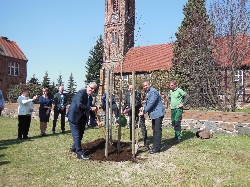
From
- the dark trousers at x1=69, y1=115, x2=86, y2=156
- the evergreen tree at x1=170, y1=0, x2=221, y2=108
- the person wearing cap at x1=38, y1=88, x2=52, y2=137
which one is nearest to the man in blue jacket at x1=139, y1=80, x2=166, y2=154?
the dark trousers at x1=69, y1=115, x2=86, y2=156

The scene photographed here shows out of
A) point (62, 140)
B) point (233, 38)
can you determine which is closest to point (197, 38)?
point (233, 38)

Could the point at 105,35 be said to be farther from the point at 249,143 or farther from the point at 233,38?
the point at 249,143

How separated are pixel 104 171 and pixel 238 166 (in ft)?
9.81

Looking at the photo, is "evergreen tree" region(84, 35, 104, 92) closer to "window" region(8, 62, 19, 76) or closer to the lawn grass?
"window" region(8, 62, 19, 76)

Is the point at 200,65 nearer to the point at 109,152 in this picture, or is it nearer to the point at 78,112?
the point at 109,152

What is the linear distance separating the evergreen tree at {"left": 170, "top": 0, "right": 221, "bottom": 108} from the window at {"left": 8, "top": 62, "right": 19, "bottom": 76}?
82.4ft

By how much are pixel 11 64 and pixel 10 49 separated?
2.44 meters

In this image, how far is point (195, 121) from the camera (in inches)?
392

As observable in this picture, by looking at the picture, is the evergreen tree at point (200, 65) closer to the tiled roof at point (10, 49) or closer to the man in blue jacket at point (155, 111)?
the man in blue jacket at point (155, 111)

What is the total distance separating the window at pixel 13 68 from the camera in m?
34.8

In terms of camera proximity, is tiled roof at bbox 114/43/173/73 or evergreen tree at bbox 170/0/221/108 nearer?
evergreen tree at bbox 170/0/221/108

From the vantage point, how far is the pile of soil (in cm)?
594

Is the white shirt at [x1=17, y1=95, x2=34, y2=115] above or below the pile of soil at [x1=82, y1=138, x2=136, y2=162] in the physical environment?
above

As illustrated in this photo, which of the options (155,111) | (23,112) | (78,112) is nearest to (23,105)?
(23,112)
